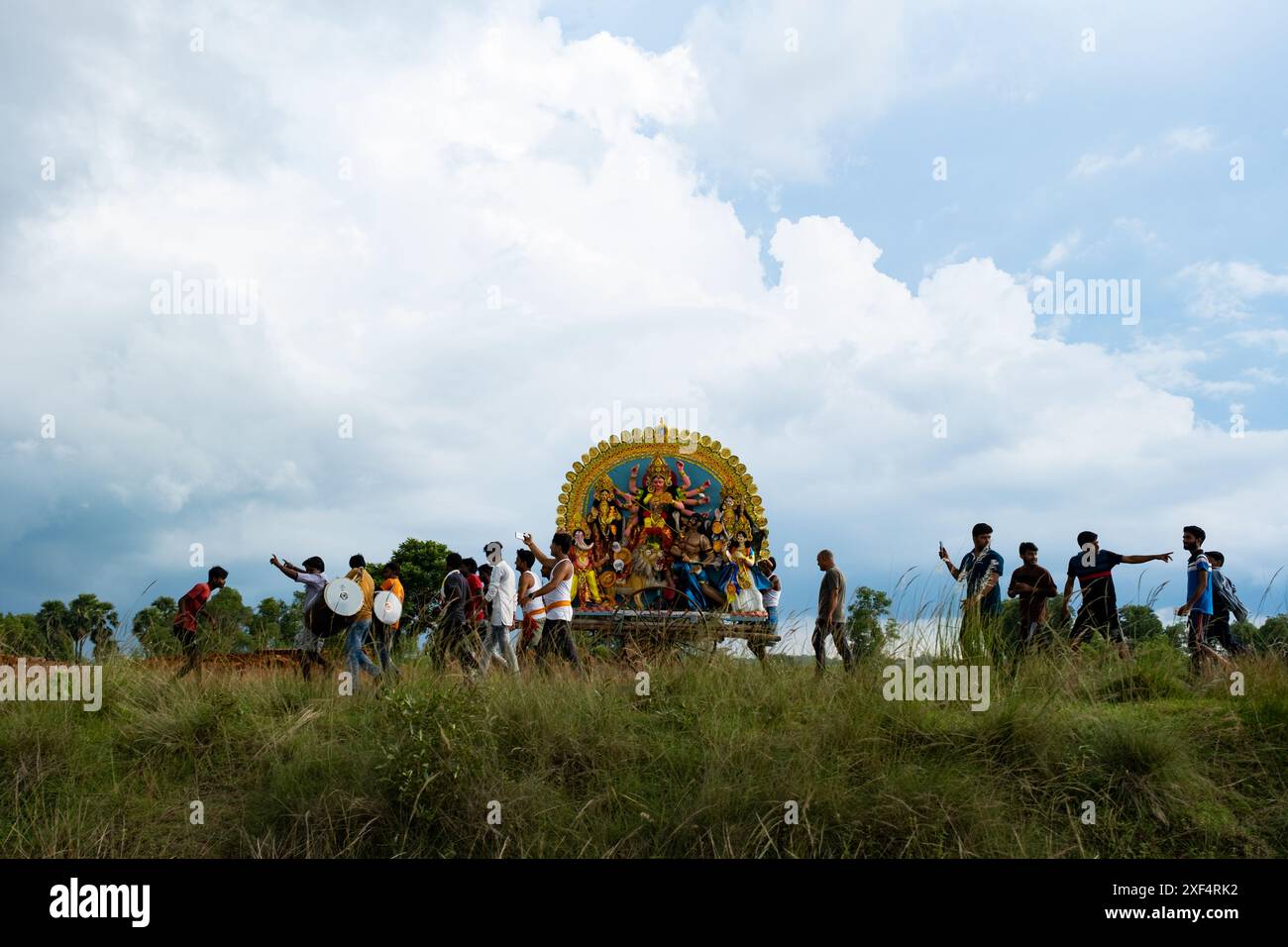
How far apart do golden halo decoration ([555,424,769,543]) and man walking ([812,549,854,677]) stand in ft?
33.8

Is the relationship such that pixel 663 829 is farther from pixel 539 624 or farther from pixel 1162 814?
pixel 539 624

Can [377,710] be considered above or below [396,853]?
above

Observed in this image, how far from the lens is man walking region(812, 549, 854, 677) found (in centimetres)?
1102

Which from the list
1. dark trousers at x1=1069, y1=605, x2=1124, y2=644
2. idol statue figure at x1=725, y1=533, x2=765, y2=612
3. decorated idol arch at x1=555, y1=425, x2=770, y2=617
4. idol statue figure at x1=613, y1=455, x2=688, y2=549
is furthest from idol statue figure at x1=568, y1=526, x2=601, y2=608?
dark trousers at x1=1069, y1=605, x2=1124, y2=644

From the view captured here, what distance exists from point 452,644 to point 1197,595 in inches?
366

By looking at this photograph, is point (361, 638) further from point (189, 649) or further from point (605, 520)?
point (605, 520)

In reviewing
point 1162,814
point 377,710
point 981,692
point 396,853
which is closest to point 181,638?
point 377,710

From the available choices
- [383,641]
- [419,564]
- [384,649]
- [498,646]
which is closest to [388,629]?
[383,641]

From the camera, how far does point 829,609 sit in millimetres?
11516

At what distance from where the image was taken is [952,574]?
441 inches

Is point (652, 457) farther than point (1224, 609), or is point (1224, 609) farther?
point (652, 457)

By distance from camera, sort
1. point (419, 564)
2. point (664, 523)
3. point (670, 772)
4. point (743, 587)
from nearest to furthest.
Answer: point (670, 772)
point (743, 587)
point (664, 523)
point (419, 564)
